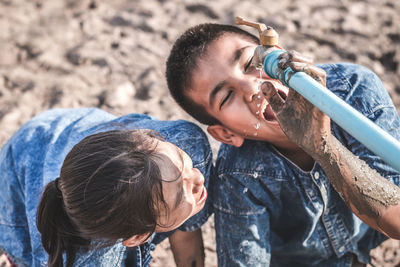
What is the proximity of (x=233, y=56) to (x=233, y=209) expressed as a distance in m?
0.57

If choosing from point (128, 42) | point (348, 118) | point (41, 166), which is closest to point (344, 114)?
point (348, 118)

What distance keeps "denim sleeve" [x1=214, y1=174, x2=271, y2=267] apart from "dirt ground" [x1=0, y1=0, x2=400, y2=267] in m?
0.70

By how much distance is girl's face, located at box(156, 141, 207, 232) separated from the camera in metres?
1.23

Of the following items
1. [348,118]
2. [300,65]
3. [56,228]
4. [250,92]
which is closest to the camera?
[348,118]

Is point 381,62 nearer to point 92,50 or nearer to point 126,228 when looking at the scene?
point 92,50

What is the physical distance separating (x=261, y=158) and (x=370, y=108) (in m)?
0.43

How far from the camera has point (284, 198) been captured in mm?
1662

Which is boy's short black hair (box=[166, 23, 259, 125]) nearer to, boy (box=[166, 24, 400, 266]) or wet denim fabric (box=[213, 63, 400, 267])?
boy (box=[166, 24, 400, 266])

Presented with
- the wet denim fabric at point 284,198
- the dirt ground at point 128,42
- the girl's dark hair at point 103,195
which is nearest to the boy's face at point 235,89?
the wet denim fabric at point 284,198

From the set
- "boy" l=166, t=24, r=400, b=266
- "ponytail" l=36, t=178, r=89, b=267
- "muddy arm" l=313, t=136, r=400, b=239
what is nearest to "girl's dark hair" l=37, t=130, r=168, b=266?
"ponytail" l=36, t=178, r=89, b=267

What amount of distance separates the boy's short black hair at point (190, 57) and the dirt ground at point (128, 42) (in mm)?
695

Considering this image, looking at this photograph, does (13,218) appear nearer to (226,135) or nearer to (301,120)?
(226,135)

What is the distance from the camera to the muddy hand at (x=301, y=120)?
3.27 ft

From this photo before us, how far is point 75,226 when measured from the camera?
1.22 metres
